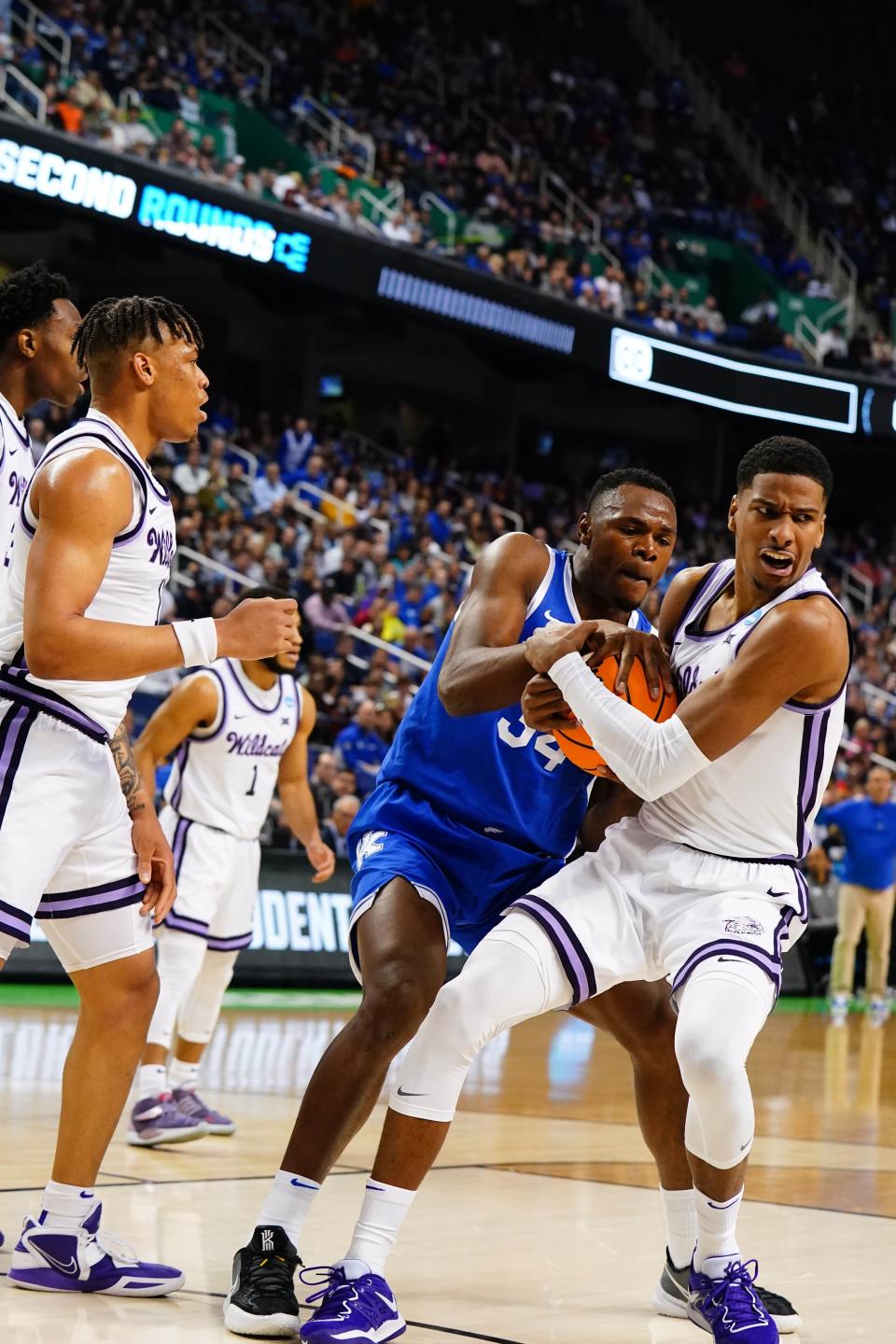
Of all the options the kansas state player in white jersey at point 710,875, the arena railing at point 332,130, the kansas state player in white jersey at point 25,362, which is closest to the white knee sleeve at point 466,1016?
the kansas state player in white jersey at point 710,875

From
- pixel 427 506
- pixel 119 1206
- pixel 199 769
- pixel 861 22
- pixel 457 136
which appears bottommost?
pixel 119 1206

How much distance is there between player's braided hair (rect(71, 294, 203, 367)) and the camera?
4160 mm

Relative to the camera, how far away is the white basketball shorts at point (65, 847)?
388 cm

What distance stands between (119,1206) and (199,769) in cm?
277

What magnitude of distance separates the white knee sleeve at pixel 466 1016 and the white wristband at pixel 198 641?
944 millimetres

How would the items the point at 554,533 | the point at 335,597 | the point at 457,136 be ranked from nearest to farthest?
the point at 335,597, the point at 554,533, the point at 457,136

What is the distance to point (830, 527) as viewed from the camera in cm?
3008

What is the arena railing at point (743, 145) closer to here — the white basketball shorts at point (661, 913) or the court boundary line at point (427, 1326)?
the white basketball shorts at point (661, 913)

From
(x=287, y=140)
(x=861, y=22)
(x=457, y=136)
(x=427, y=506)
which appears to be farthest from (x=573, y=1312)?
(x=861, y=22)

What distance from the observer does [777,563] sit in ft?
13.6

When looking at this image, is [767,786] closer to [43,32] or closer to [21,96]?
[21,96]

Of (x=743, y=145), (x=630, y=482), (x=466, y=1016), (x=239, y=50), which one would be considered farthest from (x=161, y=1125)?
(x=743, y=145)

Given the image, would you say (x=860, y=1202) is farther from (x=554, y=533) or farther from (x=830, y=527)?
(x=830, y=527)

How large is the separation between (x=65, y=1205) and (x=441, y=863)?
124cm
